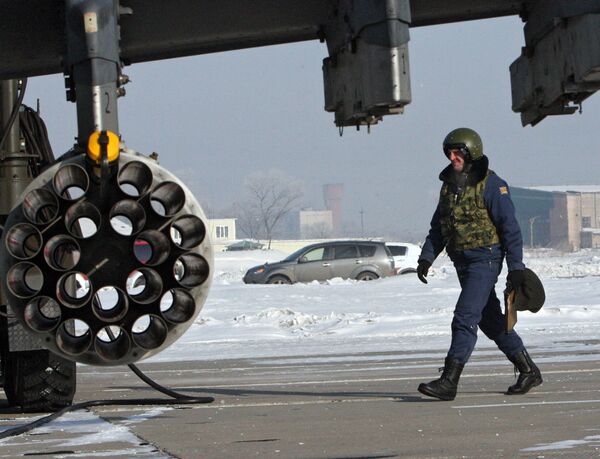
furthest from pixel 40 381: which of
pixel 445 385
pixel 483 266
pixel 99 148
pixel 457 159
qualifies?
pixel 99 148

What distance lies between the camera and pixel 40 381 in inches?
368

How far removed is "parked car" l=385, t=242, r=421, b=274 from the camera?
39000mm

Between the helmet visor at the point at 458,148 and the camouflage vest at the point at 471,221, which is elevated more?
the helmet visor at the point at 458,148

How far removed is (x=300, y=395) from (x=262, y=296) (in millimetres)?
19316

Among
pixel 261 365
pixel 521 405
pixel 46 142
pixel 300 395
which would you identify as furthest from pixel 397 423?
pixel 261 365

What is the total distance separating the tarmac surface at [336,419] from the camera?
698cm

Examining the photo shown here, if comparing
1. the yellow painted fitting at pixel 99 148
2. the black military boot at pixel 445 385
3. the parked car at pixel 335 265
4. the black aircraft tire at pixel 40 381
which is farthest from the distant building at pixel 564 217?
the yellow painted fitting at pixel 99 148

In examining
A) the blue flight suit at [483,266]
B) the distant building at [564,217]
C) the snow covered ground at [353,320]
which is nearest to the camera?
the blue flight suit at [483,266]

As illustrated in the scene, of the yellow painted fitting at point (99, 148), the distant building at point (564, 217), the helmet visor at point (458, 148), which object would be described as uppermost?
the helmet visor at point (458, 148)

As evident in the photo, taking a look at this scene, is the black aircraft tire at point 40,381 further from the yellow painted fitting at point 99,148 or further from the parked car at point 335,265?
the parked car at point 335,265

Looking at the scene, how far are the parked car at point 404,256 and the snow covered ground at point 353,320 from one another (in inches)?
251

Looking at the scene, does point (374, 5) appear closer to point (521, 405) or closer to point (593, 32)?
point (593, 32)

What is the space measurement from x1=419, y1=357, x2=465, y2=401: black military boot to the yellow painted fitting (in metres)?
4.51

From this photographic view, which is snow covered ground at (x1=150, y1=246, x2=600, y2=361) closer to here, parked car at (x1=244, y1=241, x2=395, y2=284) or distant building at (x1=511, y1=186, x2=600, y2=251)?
parked car at (x1=244, y1=241, x2=395, y2=284)
